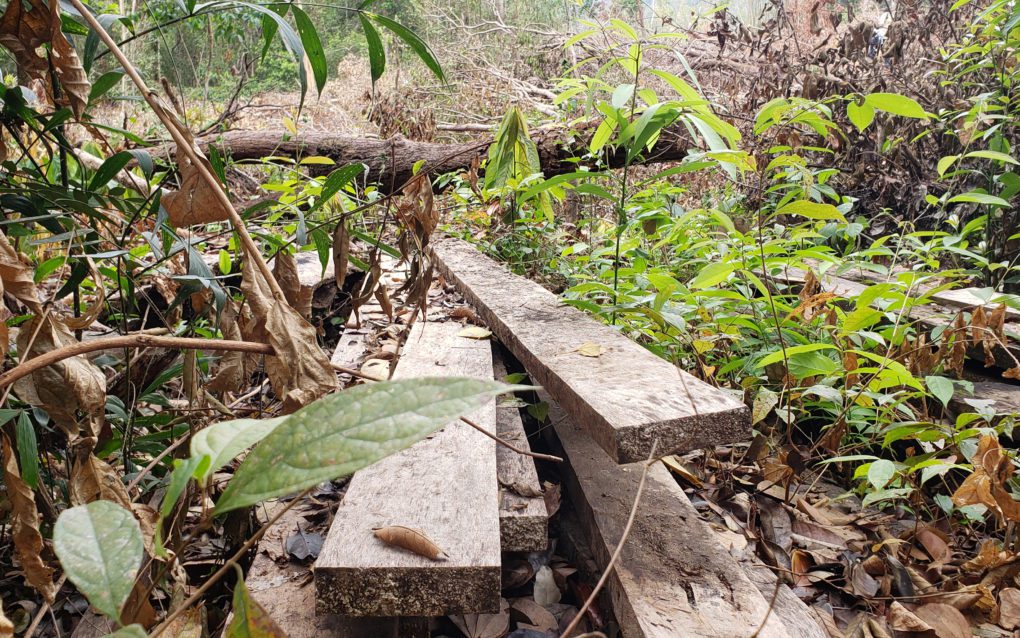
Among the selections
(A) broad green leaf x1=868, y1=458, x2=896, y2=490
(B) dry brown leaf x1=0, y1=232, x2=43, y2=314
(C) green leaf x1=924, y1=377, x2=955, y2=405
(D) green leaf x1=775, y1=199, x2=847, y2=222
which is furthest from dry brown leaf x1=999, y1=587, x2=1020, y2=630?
(B) dry brown leaf x1=0, y1=232, x2=43, y2=314

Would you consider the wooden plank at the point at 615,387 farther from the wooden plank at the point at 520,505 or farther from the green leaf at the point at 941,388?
the green leaf at the point at 941,388

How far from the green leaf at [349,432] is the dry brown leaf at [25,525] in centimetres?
52

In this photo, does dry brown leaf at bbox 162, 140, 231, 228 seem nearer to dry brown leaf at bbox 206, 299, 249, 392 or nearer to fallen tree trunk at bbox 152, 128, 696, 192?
dry brown leaf at bbox 206, 299, 249, 392

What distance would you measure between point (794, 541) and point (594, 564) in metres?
0.55

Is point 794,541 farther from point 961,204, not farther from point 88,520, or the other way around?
point 961,204

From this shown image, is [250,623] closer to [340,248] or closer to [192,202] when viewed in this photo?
[192,202]

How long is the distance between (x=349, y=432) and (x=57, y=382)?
2.08 ft

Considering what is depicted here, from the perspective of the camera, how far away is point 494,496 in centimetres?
116

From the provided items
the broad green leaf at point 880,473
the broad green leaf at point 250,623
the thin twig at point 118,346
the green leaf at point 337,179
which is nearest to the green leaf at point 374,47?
the green leaf at point 337,179

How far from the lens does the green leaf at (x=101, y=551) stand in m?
0.42

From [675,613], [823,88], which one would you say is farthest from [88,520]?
[823,88]

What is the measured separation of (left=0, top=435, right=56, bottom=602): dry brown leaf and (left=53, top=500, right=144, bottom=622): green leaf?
0.37 m

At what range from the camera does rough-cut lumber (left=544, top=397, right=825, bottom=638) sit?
3.36 feet

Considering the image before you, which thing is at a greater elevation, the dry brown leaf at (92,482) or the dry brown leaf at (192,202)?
the dry brown leaf at (192,202)
